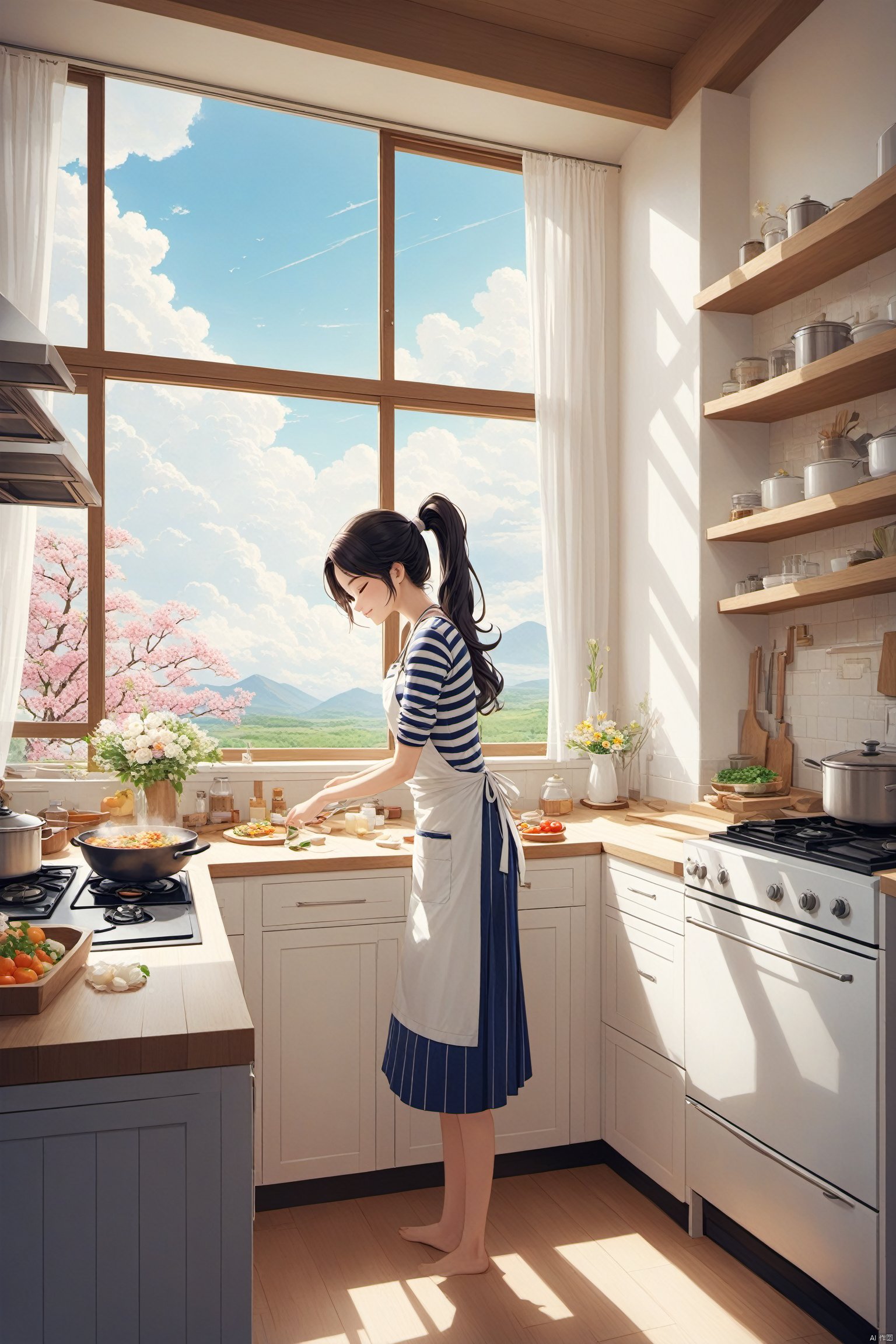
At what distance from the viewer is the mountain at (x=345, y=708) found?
18.9 ft

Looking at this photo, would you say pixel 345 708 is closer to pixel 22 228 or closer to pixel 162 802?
pixel 162 802

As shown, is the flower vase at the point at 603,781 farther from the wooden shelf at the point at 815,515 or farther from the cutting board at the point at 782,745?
the wooden shelf at the point at 815,515

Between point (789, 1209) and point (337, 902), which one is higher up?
point (337, 902)

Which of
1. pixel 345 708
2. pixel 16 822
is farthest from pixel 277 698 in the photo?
pixel 16 822

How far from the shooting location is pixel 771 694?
3344 millimetres

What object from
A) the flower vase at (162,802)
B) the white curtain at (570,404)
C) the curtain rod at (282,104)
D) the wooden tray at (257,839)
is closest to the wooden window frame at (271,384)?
the curtain rod at (282,104)

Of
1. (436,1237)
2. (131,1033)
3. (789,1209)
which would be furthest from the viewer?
(436,1237)

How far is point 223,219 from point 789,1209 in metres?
4.66

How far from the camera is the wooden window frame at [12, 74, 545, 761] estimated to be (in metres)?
3.37

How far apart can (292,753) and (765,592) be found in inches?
70.4

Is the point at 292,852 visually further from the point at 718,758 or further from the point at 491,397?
the point at 491,397

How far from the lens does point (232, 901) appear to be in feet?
8.68

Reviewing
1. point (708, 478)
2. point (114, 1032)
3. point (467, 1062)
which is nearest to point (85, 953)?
point (114, 1032)

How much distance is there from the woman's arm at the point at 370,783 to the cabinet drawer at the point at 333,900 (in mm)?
335
